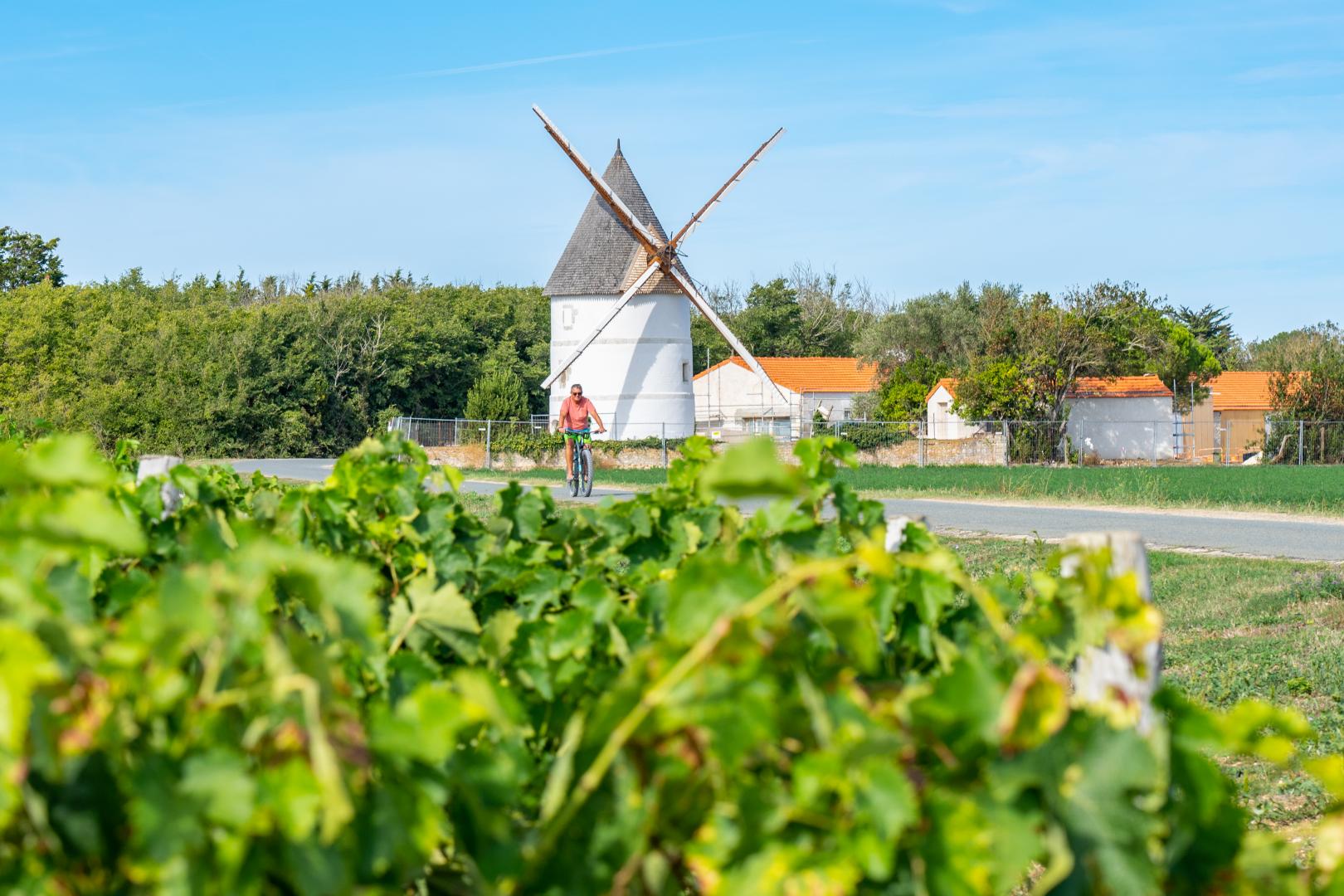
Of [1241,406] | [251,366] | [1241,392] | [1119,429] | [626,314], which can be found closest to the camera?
[626,314]

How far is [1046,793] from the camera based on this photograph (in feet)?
4.07

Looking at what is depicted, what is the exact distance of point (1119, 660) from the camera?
1.87 meters

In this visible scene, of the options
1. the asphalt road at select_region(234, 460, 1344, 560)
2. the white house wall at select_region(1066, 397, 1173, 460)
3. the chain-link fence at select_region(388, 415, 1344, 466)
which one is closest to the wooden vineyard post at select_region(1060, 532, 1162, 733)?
the asphalt road at select_region(234, 460, 1344, 560)

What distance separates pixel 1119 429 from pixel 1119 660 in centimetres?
5936

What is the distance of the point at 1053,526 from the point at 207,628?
15801 mm

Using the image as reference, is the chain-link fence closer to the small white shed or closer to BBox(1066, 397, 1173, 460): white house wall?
the small white shed

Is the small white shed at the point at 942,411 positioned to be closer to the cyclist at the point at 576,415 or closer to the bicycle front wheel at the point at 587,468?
the bicycle front wheel at the point at 587,468

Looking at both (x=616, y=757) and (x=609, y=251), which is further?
(x=609, y=251)

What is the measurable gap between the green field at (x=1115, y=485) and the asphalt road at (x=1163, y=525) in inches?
57.8

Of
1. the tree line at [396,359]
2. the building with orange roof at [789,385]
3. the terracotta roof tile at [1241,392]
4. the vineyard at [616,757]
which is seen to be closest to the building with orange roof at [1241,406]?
the terracotta roof tile at [1241,392]

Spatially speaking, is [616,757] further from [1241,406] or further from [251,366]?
[1241,406]

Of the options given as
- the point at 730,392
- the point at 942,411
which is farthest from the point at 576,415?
the point at 730,392

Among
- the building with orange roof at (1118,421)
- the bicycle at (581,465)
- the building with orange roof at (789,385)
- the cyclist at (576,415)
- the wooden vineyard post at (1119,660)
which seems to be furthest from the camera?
the building with orange roof at (789,385)

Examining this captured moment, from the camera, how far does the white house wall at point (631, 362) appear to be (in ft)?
141
